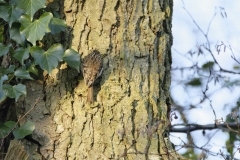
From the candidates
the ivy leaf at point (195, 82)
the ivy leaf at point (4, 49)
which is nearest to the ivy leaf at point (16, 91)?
the ivy leaf at point (4, 49)

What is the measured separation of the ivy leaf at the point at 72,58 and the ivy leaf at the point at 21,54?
0.64ft

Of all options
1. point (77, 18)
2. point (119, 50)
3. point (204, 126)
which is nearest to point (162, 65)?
point (119, 50)

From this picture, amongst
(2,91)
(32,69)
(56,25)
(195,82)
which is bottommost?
(195,82)

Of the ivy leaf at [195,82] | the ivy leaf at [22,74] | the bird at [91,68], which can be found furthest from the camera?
the ivy leaf at [195,82]

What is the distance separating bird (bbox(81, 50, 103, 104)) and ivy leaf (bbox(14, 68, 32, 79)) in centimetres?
27

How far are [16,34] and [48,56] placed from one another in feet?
0.75

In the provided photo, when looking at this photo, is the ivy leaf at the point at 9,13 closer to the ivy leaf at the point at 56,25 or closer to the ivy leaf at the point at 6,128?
the ivy leaf at the point at 56,25

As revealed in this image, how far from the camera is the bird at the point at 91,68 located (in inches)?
84.0

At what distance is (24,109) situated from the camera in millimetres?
2287

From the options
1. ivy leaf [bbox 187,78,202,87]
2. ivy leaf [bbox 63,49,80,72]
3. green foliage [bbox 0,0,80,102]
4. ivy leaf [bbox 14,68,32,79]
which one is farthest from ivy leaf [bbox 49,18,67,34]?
ivy leaf [bbox 187,78,202,87]

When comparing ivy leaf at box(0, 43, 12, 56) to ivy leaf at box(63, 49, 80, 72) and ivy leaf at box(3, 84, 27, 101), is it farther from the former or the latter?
ivy leaf at box(63, 49, 80, 72)

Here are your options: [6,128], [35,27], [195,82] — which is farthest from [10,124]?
[195,82]

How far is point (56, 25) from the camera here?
2.24 m

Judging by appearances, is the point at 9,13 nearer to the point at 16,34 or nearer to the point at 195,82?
the point at 16,34
